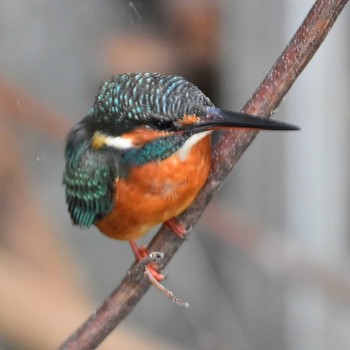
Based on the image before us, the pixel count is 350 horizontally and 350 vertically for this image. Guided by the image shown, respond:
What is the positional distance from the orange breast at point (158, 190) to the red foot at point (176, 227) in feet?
0.04

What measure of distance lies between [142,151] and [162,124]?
97mm

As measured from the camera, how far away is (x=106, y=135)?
2.81 feet

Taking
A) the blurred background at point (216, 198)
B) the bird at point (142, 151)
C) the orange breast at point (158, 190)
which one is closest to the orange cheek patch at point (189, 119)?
the bird at point (142, 151)

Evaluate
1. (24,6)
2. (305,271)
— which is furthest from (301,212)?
(24,6)

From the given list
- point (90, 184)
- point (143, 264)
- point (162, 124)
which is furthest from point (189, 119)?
point (90, 184)

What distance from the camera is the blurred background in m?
1.83

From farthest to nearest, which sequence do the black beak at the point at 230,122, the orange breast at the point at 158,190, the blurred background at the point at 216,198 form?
A: 1. the blurred background at the point at 216,198
2. the orange breast at the point at 158,190
3. the black beak at the point at 230,122

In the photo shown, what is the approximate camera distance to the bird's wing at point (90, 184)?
3.10ft

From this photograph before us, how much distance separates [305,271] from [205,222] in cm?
24

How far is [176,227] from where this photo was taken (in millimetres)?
896

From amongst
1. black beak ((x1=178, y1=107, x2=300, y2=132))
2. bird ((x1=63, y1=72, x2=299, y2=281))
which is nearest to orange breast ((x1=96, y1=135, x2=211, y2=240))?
bird ((x1=63, y1=72, x2=299, y2=281))

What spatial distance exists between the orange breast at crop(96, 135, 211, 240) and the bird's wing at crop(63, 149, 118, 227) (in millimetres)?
15

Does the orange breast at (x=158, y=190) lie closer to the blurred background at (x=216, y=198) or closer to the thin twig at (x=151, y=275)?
the thin twig at (x=151, y=275)

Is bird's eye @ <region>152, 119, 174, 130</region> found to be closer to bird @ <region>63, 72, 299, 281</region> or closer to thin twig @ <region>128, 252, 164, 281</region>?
bird @ <region>63, 72, 299, 281</region>
